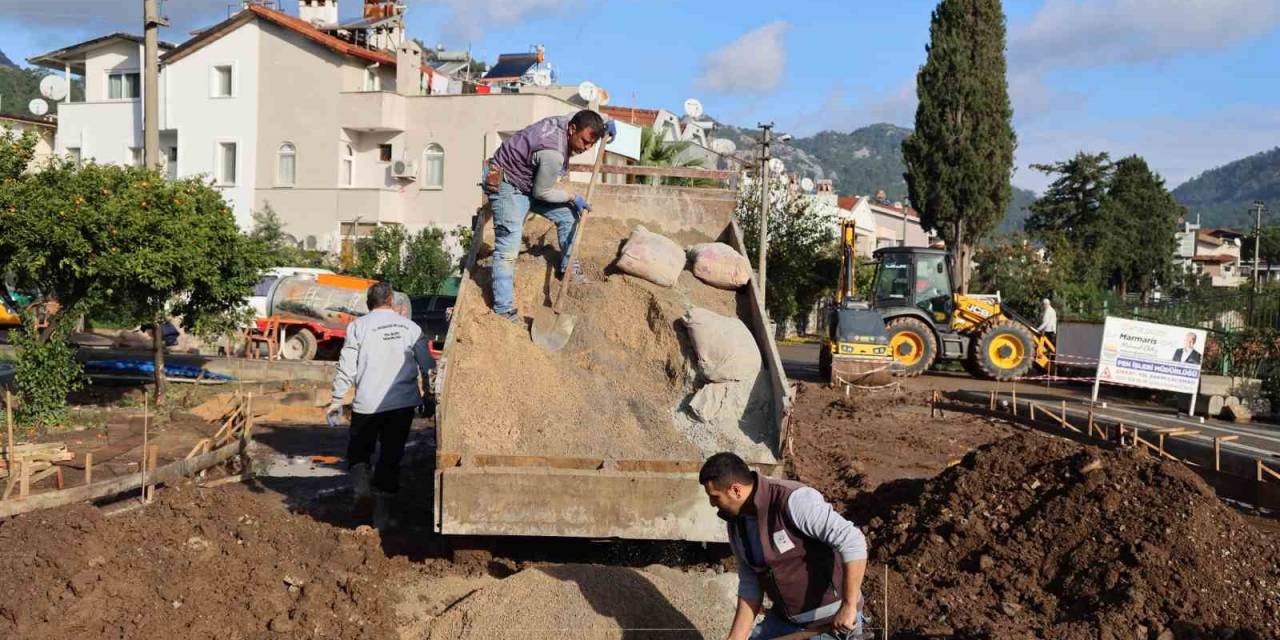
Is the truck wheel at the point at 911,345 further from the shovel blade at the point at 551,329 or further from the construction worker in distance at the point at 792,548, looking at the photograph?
the construction worker in distance at the point at 792,548

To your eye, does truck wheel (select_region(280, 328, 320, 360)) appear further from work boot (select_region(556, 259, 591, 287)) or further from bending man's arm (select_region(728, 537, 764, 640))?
bending man's arm (select_region(728, 537, 764, 640))

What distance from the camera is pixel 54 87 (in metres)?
33.2

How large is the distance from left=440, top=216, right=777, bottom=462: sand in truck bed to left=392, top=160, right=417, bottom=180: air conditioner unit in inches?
893

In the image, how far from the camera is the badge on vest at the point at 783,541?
3.93 meters

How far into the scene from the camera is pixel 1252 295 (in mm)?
19031

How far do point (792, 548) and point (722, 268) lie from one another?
13.2 feet

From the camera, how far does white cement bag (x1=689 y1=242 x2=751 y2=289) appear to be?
777 cm

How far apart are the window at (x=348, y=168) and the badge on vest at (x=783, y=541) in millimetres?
28400

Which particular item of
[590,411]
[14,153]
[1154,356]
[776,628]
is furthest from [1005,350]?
[776,628]

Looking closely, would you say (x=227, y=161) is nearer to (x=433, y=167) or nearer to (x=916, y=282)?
(x=433, y=167)

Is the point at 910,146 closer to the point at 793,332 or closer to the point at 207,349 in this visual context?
the point at 793,332

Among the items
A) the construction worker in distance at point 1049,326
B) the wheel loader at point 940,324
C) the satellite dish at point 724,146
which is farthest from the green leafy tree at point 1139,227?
the wheel loader at point 940,324

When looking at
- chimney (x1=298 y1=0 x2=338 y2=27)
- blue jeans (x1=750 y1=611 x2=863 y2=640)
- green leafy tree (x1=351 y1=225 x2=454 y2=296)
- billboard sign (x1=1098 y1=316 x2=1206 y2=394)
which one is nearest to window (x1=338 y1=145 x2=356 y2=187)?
green leafy tree (x1=351 y1=225 x2=454 y2=296)

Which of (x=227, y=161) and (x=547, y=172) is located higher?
(x=227, y=161)
